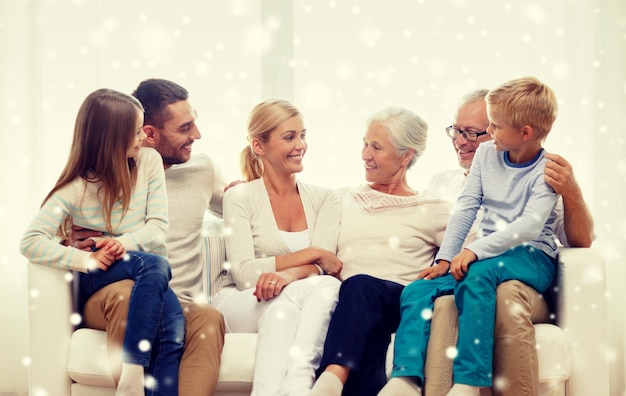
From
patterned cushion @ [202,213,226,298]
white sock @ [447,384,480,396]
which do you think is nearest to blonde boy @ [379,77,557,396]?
white sock @ [447,384,480,396]

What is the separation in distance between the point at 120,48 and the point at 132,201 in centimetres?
124

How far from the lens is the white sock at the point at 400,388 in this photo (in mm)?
1814

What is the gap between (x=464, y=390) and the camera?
1778 millimetres

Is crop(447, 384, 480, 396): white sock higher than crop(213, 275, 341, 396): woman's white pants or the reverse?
the reverse

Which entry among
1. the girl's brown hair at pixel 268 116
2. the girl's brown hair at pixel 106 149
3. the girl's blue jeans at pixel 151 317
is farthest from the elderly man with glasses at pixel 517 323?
the girl's brown hair at pixel 106 149

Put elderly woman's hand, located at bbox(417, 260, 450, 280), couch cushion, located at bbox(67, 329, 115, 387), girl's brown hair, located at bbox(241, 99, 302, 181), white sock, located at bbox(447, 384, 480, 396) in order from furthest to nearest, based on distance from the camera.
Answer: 1. girl's brown hair, located at bbox(241, 99, 302, 181)
2. elderly woman's hand, located at bbox(417, 260, 450, 280)
3. couch cushion, located at bbox(67, 329, 115, 387)
4. white sock, located at bbox(447, 384, 480, 396)

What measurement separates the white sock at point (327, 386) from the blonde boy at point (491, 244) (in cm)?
12

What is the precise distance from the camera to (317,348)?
200 centimetres

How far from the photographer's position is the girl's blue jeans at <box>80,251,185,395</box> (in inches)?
74.1

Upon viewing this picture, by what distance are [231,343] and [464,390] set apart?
2.16ft

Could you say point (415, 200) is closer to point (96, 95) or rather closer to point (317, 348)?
point (317, 348)

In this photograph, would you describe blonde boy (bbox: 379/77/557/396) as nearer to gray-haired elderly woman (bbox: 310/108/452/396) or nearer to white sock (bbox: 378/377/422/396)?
white sock (bbox: 378/377/422/396)

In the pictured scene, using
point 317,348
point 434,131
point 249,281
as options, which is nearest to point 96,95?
point 249,281

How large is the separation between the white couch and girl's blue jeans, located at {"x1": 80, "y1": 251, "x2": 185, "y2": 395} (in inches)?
4.5
